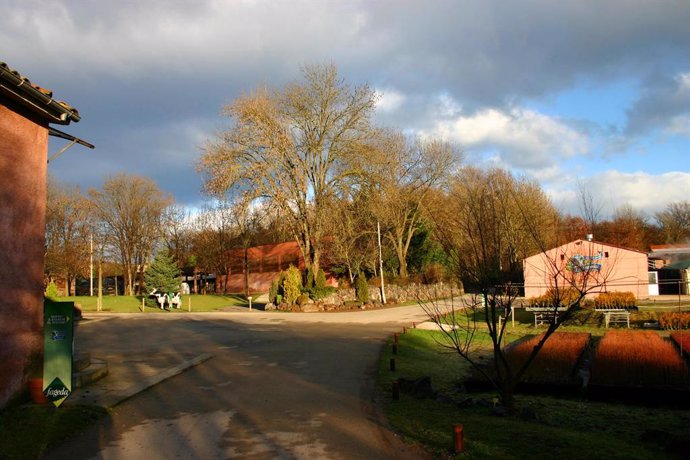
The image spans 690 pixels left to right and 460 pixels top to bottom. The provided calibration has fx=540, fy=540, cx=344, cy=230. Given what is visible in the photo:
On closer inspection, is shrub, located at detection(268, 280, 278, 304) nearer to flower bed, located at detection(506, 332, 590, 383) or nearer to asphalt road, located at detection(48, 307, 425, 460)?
asphalt road, located at detection(48, 307, 425, 460)

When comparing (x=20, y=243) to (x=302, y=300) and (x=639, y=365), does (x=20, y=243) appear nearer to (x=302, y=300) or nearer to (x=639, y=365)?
(x=639, y=365)

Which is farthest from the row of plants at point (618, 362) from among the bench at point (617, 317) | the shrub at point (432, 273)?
the shrub at point (432, 273)

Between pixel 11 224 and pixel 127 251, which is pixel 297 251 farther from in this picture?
pixel 11 224

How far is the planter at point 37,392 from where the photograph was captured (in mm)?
8492

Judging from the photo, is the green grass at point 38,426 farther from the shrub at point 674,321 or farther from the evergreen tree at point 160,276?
the evergreen tree at point 160,276

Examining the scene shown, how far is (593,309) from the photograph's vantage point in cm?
2489

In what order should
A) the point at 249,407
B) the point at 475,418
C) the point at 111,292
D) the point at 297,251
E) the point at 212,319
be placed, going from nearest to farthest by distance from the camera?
the point at 475,418, the point at 249,407, the point at 212,319, the point at 297,251, the point at 111,292

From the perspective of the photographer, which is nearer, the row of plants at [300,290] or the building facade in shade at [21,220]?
the building facade in shade at [21,220]

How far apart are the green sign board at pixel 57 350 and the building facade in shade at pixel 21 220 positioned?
13.0 inches

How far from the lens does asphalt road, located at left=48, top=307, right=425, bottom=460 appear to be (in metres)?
6.61

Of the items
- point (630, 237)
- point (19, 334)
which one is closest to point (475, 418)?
point (19, 334)

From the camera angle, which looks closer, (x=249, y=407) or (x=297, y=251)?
(x=249, y=407)

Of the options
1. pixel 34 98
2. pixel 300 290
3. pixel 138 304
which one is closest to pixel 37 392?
pixel 34 98

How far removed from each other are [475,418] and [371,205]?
35.9 metres
